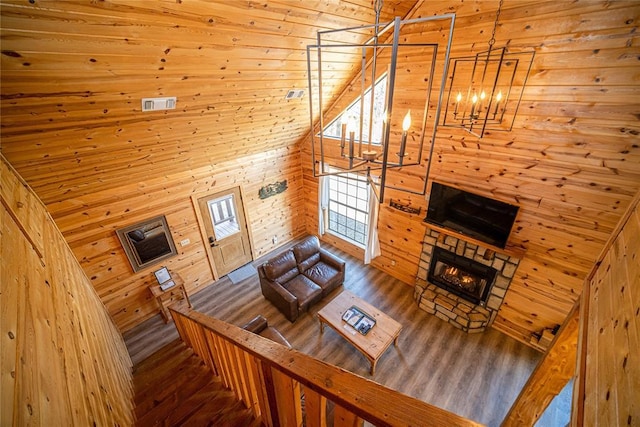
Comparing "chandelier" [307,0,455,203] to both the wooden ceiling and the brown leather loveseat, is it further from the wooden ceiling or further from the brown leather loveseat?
the brown leather loveseat

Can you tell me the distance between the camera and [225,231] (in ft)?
16.8

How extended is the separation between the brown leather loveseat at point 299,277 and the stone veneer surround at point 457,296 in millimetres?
1408

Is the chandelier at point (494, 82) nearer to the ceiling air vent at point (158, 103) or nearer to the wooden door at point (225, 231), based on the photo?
the ceiling air vent at point (158, 103)

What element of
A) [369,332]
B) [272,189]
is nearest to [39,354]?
[369,332]

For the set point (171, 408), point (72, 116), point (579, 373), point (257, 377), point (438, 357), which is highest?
point (72, 116)

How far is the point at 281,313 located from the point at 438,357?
7.91 feet

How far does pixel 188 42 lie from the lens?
2.04 metres

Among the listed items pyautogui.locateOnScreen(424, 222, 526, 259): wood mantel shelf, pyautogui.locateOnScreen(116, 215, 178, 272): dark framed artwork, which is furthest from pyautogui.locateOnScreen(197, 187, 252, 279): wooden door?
pyautogui.locateOnScreen(424, 222, 526, 259): wood mantel shelf

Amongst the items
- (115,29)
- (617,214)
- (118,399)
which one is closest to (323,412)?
(118,399)

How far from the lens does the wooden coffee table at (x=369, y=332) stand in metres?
3.36

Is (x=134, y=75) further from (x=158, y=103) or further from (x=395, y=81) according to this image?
(x=395, y=81)

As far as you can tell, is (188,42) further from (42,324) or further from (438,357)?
(438,357)

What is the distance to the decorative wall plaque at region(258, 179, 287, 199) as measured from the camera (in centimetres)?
529

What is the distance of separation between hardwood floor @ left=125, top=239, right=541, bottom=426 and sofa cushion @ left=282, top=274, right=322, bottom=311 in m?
0.21
